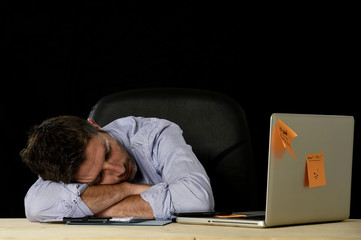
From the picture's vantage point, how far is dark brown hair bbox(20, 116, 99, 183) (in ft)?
5.78

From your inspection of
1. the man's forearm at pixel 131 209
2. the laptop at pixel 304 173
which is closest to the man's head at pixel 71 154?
the man's forearm at pixel 131 209

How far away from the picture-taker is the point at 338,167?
4.86 ft

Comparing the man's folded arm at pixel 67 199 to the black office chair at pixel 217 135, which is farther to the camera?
the black office chair at pixel 217 135

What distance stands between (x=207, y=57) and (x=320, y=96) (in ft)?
2.35

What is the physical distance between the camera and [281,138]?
50.9 inches

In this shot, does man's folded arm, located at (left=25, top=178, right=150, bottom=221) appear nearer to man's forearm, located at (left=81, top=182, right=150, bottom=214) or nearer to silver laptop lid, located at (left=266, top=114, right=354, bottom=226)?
man's forearm, located at (left=81, top=182, right=150, bottom=214)

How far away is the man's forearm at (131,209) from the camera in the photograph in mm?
1692

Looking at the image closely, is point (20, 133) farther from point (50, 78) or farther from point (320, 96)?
point (320, 96)

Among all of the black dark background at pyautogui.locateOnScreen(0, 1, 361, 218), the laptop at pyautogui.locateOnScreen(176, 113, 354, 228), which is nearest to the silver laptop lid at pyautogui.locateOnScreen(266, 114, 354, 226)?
the laptop at pyautogui.locateOnScreen(176, 113, 354, 228)

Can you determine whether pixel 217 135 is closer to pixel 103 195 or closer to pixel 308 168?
pixel 103 195

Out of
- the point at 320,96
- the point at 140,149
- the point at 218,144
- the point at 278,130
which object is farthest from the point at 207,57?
the point at 278,130

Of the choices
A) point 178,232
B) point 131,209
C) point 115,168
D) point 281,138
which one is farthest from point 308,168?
point 115,168

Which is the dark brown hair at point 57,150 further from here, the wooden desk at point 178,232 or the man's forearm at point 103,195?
the wooden desk at point 178,232

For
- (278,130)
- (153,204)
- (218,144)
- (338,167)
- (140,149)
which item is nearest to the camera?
(278,130)
